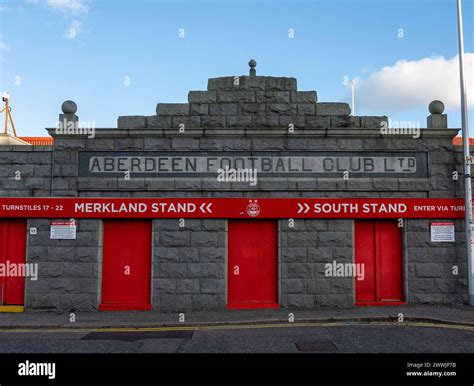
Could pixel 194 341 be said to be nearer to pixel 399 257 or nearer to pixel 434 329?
pixel 434 329

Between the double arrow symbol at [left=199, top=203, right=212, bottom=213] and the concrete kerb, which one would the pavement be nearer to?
the concrete kerb

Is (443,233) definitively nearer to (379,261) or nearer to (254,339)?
(379,261)

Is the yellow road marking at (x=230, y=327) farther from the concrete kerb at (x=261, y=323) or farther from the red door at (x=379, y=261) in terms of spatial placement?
the red door at (x=379, y=261)

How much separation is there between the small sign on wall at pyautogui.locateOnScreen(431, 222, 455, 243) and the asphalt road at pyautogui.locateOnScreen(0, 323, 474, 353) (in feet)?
9.86

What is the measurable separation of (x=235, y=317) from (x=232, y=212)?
8.56 feet

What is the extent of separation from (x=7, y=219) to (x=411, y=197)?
10.3 metres

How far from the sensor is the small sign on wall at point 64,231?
462 inches

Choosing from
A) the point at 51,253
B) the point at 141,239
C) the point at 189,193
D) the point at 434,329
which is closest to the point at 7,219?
the point at 51,253

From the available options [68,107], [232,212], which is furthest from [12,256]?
[232,212]

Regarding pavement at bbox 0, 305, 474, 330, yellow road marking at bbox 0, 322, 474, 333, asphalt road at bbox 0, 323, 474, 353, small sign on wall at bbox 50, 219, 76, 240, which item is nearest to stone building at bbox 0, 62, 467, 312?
small sign on wall at bbox 50, 219, 76, 240

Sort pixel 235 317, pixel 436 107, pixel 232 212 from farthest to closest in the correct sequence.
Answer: pixel 436 107 < pixel 232 212 < pixel 235 317

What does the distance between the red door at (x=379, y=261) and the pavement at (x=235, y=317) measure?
1.69 ft

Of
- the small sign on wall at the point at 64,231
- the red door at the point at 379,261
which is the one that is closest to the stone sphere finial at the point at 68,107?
the small sign on wall at the point at 64,231

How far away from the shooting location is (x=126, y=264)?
11.8 metres
